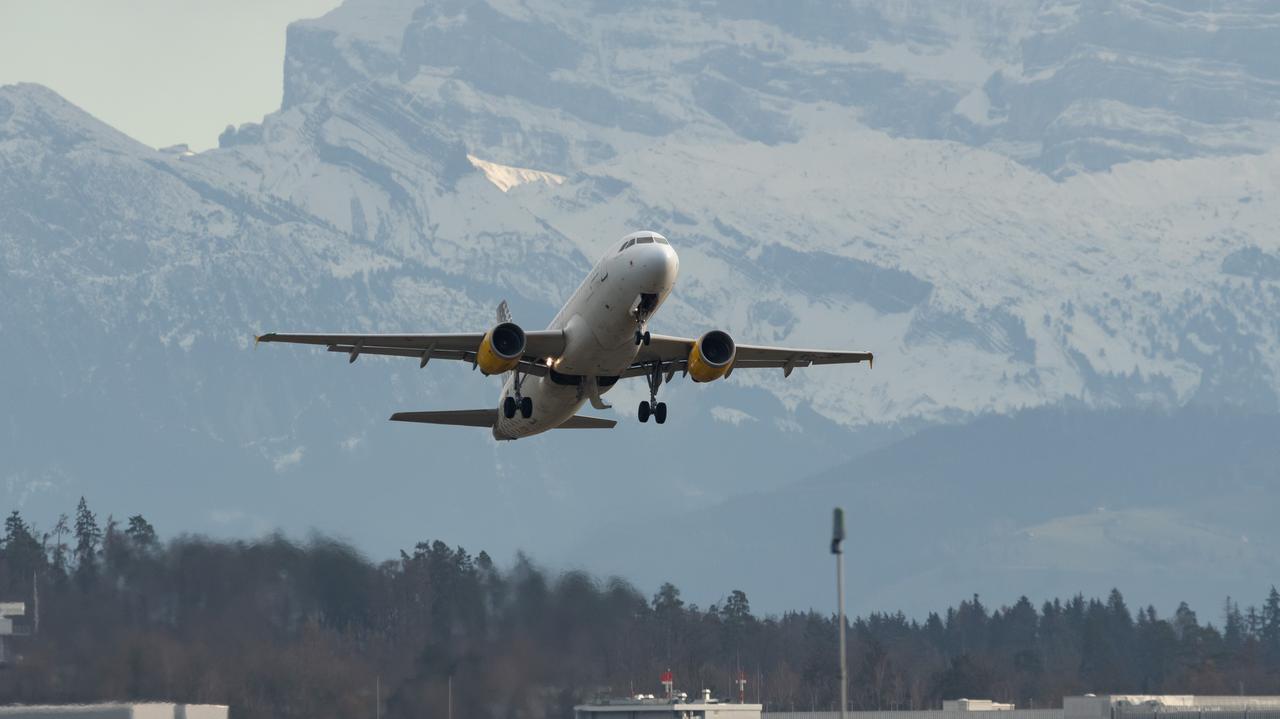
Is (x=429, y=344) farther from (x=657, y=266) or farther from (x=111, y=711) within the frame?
(x=111, y=711)

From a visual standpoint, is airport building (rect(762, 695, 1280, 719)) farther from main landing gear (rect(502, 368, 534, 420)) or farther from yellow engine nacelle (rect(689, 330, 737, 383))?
yellow engine nacelle (rect(689, 330, 737, 383))

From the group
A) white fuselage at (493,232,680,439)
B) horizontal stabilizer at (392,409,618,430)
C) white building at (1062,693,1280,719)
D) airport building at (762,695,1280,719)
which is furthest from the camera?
white building at (1062,693,1280,719)

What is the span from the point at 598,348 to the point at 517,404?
6.15 meters

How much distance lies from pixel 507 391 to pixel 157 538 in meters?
36.4

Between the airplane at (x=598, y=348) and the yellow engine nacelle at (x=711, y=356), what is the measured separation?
30 mm

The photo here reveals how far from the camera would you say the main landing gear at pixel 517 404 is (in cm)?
7744

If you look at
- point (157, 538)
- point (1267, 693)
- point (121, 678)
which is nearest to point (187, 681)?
point (121, 678)

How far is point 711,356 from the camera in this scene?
72125 mm

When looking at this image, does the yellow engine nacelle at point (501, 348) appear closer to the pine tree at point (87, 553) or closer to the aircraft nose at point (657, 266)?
the aircraft nose at point (657, 266)

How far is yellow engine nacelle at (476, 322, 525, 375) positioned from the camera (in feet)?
236

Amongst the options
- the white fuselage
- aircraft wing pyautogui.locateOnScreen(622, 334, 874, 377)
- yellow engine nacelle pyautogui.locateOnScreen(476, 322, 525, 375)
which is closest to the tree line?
the white fuselage

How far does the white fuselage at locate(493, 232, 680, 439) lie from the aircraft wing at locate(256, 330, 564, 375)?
1.67 feet

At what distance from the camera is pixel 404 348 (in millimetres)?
77875

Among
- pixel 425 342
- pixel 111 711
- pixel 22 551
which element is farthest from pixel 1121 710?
pixel 425 342
